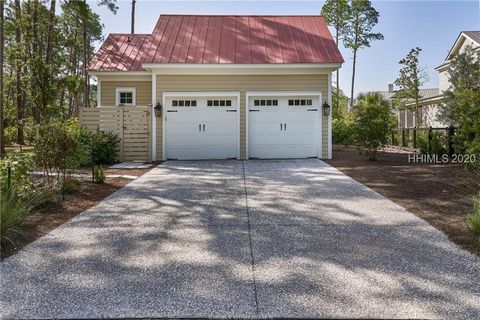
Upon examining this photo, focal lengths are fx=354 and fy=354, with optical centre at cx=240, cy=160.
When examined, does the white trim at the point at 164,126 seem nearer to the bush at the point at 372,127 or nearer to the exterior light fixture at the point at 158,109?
the exterior light fixture at the point at 158,109

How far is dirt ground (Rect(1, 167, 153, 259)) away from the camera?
3.99 meters

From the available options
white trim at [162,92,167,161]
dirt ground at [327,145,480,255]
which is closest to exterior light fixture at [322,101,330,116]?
dirt ground at [327,145,480,255]

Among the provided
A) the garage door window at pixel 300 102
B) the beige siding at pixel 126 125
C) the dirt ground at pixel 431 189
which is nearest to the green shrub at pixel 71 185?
the beige siding at pixel 126 125

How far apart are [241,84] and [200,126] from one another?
6.54 ft

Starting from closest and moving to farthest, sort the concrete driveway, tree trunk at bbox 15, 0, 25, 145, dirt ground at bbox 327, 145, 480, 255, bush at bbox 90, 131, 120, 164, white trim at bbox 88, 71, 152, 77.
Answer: the concrete driveway → dirt ground at bbox 327, 145, 480, 255 → bush at bbox 90, 131, 120, 164 → white trim at bbox 88, 71, 152, 77 → tree trunk at bbox 15, 0, 25, 145

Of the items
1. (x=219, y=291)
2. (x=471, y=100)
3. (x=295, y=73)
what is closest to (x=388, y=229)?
(x=219, y=291)

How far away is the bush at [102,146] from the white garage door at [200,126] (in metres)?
1.70

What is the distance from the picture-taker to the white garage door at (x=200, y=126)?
12.0 metres

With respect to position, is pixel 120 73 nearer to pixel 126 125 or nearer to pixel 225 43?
pixel 126 125

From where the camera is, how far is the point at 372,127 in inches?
445

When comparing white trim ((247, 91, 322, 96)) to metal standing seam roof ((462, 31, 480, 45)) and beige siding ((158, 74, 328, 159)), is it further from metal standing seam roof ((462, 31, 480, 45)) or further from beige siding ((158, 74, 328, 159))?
metal standing seam roof ((462, 31, 480, 45))

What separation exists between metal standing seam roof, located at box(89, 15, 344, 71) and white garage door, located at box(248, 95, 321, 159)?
1350mm

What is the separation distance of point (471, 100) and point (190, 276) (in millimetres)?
7044

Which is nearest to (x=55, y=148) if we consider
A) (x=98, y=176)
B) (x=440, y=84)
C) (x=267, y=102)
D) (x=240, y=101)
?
(x=98, y=176)
